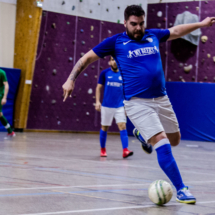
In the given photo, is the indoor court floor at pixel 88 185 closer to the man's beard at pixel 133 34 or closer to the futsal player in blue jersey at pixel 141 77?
the futsal player in blue jersey at pixel 141 77

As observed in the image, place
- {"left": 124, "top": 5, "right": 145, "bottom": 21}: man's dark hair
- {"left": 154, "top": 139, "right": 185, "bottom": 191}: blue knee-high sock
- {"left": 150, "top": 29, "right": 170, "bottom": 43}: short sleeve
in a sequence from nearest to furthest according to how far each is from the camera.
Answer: {"left": 154, "top": 139, "right": 185, "bottom": 191}: blue knee-high sock
{"left": 124, "top": 5, "right": 145, "bottom": 21}: man's dark hair
{"left": 150, "top": 29, "right": 170, "bottom": 43}: short sleeve

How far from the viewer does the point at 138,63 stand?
458cm

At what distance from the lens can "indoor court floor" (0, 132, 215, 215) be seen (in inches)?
149

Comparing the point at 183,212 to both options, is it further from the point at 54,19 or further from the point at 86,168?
the point at 54,19

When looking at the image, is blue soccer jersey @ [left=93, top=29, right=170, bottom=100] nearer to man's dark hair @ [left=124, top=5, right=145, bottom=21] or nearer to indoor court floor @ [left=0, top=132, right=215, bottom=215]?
man's dark hair @ [left=124, top=5, right=145, bottom=21]

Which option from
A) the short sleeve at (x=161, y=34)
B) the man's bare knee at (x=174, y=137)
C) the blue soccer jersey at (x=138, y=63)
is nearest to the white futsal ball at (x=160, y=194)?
the man's bare knee at (x=174, y=137)

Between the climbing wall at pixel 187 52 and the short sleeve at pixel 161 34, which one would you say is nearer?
the short sleeve at pixel 161 34

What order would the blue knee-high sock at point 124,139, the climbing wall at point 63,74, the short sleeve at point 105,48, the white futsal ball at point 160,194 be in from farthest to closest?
the climbing wall at point 63,74 < the blue knee-high sock at point 124,139 < the short sleeve at point 105,48 < the white futsal ball at point 160,194

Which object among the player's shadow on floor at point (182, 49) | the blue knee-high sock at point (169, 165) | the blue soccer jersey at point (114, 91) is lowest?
the blue knee-high sock at point (169, 165)

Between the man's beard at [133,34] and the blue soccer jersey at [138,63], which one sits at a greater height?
the man's beard at [133,34]

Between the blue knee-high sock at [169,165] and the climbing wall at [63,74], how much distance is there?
1258 centimetres

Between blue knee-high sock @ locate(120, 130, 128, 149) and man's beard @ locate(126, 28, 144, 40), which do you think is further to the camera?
blue knee-high sock @ locate(120, 130, 128, 149)

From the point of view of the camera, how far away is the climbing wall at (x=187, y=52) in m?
18.1

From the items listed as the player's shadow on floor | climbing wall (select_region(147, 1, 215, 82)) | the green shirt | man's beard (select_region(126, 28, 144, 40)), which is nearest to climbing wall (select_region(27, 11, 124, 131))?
climbing wall (select_region(147, 1, 215, 82))
